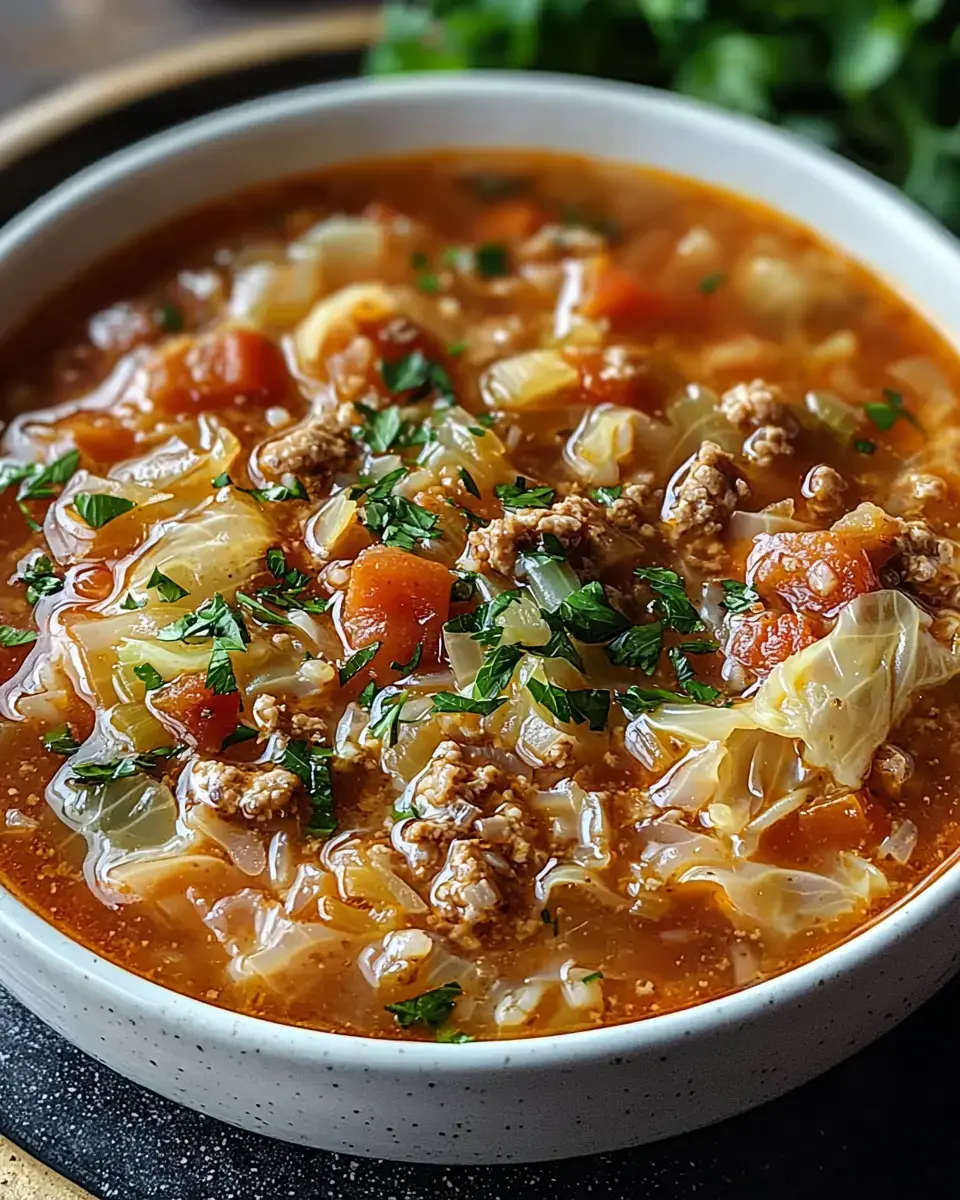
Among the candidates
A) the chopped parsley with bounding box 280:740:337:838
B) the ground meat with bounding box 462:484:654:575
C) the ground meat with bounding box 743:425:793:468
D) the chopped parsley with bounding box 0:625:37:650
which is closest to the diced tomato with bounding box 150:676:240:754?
the chopped parsley with bounding box 280:740:337:838

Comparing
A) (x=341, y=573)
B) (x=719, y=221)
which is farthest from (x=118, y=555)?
(x=719, y=221)

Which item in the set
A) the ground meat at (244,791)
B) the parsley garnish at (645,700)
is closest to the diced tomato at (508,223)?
the parsley garnish at (645,700)

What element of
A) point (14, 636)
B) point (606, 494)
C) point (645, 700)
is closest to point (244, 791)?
point (14, 636)

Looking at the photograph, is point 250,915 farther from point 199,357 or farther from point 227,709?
point 199,357

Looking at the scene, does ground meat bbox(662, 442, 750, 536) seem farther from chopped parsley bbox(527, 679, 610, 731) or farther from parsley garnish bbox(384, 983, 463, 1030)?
parsley garnish bbox(384, 983, 463, 1030)

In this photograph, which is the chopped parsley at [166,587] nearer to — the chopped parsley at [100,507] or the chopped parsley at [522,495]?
the chopped parsley at [100,507]

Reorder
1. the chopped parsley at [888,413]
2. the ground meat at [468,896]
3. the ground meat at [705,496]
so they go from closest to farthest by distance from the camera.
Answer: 1. the ground meat at [468,896]
2. the ground meat at [705,496]
3. the chopped parsley at [888,413]

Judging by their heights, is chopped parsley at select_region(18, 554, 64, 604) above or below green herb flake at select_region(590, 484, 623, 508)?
below
